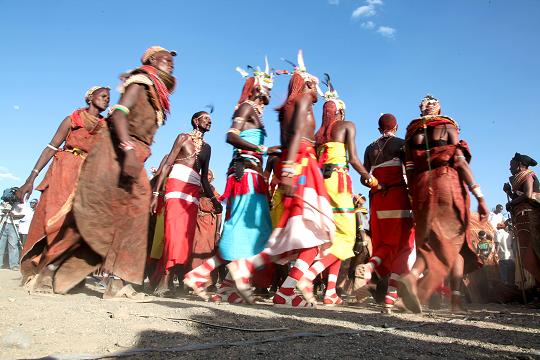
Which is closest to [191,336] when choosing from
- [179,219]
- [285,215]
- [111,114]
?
[285,215]

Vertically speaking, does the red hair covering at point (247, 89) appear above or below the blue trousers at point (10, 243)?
above

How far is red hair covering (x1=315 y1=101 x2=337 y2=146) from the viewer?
17.6 feet

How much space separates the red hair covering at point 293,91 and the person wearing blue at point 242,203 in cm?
27

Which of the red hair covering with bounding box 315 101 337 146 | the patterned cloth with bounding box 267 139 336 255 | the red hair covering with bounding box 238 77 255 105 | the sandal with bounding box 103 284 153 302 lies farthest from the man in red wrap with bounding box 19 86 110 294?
the red hair covering with bounding box 315 101 337 146

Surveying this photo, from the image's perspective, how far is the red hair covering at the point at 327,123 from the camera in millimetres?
5375

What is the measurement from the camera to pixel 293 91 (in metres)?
4.84

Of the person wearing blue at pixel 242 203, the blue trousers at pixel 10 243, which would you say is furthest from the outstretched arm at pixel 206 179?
the blue trousers at pixel 10 243

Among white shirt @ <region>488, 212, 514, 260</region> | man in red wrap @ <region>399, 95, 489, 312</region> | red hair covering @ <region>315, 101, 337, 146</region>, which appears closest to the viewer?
man in red wrap @ <region>399, 95, 489, 312</region>

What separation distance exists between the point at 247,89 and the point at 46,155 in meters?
2.56

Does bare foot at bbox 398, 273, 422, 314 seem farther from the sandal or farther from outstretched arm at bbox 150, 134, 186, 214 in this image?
outstretched arm at bbox 150, 134, 186, 214

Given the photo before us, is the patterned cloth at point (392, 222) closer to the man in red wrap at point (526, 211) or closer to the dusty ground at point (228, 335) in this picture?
the dusty ground at point (228, 335)

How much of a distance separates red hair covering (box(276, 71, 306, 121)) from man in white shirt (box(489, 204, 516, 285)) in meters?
6.40

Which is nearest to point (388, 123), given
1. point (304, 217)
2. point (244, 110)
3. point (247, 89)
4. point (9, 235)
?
point (247, 89)

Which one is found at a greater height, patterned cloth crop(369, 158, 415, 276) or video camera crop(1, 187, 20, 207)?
video camera crop(1, 187, 20, 207)
